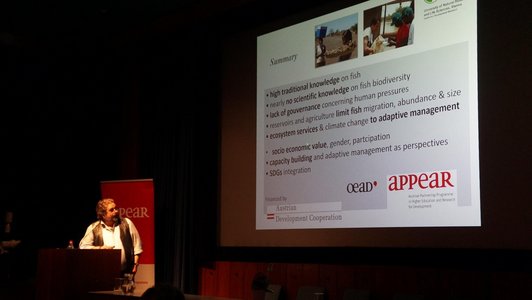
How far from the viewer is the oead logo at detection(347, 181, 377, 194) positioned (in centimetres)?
438

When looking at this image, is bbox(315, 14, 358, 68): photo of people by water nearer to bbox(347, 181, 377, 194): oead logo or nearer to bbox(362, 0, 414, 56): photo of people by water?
bbox(362, 0, 414, 56): photo of people by water

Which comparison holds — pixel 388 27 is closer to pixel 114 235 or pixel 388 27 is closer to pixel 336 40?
pixel 336 40

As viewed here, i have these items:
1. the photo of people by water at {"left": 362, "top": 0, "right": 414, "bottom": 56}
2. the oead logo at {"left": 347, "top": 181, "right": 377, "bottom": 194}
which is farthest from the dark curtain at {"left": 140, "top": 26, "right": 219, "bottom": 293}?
the photo of people by water at {"left": 362, "top": 0, "right": 414, "bottom": 56}

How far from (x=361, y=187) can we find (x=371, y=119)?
49 cm

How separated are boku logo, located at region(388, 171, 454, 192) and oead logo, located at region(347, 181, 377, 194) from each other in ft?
→ 0.48

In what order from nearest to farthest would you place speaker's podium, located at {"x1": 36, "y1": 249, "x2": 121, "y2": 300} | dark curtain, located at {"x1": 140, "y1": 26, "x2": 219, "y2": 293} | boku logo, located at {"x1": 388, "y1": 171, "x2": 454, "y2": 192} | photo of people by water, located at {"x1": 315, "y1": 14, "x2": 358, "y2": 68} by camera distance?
boku logo, located at {"x1": 388, "y1": 171, "x2": 454, "y2": 192} → speaker's podium, located at {"x1": 36, "y1": 249, "x2": 121, "y2": 300} → photo of people by water, located at {"x1": 315, "y1": 14, "x2": 358, "y2": 68} → dark curtain, located at {"x1": 140, "y1": 26, "x2": 219, "y2": 293}

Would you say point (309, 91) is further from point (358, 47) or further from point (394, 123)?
point (394, 123)

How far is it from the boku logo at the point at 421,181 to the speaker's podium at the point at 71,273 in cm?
211

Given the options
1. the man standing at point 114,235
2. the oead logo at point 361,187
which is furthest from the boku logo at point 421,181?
the man standing at point 114,235

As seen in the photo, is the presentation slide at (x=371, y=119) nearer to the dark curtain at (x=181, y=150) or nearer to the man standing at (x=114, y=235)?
the dark curtain at (x=181, y=150)

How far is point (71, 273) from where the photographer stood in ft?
14.0

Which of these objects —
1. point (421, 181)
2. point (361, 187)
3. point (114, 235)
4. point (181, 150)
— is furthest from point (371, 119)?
point (114, 235)

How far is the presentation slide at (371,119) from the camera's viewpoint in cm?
396

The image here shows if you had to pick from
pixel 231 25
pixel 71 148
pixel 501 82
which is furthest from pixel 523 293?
pixel 71 148
